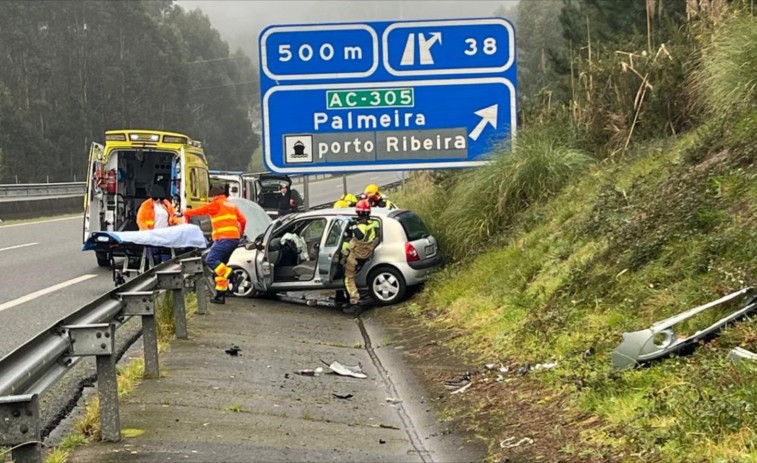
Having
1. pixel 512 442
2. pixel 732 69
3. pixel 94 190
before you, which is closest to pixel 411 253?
pixel 732 69

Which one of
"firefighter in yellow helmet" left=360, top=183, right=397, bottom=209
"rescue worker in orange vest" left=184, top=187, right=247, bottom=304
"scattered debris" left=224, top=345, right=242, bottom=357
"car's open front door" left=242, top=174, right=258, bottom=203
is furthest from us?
"car's open front door" left=242, top=174, right=258, bottom=203

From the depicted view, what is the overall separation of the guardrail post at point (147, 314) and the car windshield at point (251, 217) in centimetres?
692

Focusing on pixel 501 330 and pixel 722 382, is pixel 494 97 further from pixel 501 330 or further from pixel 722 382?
pixel 722 382

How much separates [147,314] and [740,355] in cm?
419

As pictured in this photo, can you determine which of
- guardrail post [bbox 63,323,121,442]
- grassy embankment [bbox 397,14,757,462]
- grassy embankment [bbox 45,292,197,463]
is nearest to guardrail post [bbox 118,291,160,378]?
→ grassy embankment [bbox 45,292,197,463]

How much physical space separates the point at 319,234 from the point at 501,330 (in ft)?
20.2

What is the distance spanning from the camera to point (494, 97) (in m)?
13.9

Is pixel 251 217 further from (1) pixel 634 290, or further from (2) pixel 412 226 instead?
(1) pixel 634 290

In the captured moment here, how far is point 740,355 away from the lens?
4.94m

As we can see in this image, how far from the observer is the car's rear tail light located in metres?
12.1

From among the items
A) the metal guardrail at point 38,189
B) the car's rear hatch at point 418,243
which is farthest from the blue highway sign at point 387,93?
the metal guardrail at point 38,189

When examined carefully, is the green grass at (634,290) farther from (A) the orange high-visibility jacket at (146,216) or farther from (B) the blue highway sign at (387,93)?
(A) the orange high-visibility jacket at (146,216)

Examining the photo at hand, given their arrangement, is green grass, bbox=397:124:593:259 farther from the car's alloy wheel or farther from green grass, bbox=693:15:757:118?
Answer: the car's alloy wheel

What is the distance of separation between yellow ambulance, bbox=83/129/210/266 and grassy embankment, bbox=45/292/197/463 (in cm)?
561
